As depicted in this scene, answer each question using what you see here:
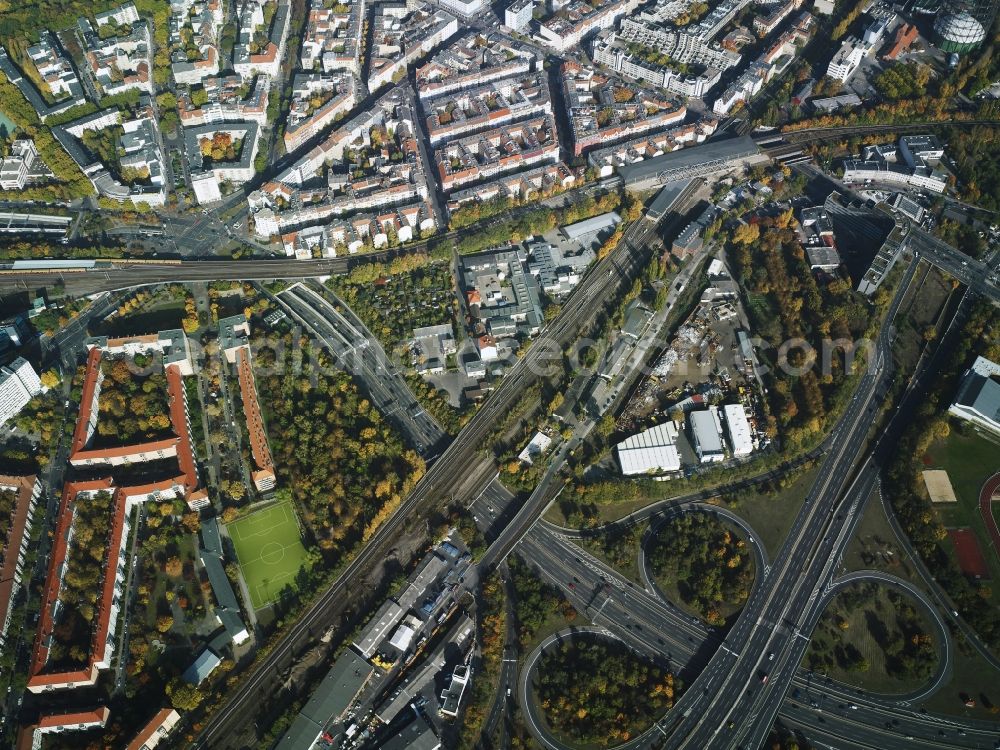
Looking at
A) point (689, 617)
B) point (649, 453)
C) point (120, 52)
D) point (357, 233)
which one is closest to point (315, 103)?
point (357, 233)

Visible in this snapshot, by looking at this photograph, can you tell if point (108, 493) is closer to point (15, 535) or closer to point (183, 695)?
point (15, 535)

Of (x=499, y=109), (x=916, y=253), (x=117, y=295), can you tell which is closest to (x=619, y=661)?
(x=916, y=253)

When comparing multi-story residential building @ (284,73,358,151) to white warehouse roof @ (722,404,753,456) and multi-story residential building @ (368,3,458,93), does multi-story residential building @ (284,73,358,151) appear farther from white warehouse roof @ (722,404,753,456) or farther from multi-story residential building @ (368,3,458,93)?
white warehouse roof @ (722,404,753,456)

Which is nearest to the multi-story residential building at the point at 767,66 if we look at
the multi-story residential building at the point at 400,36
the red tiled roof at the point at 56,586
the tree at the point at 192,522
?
the multi-story residential building at the point at 400,36

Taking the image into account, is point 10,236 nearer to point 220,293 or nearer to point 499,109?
point 220,293

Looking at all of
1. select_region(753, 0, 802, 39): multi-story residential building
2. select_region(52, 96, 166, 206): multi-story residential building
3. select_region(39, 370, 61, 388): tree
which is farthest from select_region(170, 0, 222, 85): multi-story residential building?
select_region(753, 0, 802, 39): multi-story residential building

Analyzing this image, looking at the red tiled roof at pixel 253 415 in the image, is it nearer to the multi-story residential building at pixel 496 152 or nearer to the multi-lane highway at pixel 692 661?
the multi-lane highway at pixel 692 661
